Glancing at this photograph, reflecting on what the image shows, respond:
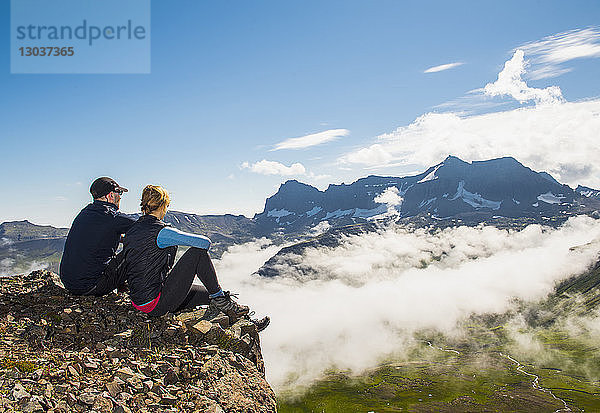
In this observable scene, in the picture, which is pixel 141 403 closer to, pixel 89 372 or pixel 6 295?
pixel 89 372

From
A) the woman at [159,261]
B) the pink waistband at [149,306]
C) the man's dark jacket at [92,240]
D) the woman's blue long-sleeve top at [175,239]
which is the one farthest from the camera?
the pink waistband at [149,306]

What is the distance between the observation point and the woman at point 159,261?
1116cm

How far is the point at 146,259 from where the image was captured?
1143 cm

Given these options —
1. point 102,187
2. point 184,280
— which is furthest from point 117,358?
point 102,187

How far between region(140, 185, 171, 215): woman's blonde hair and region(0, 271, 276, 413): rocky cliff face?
4.10 m

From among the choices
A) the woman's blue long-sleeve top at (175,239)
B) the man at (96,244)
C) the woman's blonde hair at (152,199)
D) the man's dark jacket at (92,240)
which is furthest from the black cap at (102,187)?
the woman's blue long-sleeve top at (175,239)

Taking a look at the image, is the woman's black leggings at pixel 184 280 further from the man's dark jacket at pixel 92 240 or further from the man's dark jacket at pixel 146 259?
the man's dark jacket at pixel 92 240

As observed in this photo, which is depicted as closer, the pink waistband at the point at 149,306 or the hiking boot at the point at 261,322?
the pink waistband at the point at 149,306

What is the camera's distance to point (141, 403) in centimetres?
876

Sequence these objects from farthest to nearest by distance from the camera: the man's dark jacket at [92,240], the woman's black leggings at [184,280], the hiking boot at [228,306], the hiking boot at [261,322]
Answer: the hiking boot at [261,322], the hiking boot at [228,306], the man's dark jacket at [92,240], the woman's black leggings at [184,280]

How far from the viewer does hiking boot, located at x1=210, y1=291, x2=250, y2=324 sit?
13.4 meters

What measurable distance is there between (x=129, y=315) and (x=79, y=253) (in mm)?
2779

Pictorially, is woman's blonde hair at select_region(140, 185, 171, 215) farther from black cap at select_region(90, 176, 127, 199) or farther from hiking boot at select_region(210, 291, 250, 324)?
hiking boot at select_region(210, 291, 250, 324)

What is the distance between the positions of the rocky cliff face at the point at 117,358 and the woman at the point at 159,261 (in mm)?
1034
